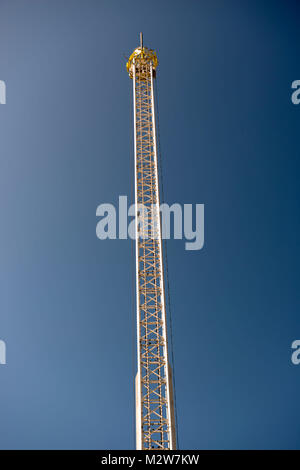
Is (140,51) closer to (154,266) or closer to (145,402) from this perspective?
(154,266)

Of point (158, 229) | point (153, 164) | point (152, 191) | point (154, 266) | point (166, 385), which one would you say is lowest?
point (166, 385)

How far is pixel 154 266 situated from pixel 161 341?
6242mm

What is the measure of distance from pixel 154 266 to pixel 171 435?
12472mm

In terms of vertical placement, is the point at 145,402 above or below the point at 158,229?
below

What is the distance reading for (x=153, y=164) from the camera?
33594 mm

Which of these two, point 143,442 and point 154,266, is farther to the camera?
point 154,266

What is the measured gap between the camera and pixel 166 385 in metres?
24.2

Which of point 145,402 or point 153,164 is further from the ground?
point 153,164
